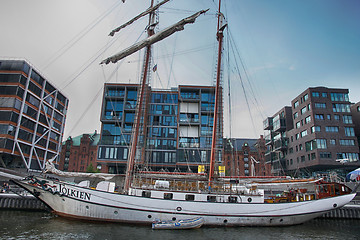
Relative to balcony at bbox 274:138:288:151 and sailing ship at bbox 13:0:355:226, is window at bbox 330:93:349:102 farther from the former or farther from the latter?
sailing ship at bbox 13:0:355:226

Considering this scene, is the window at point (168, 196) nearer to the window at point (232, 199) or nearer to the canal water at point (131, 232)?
the canal water at point (131, 232)

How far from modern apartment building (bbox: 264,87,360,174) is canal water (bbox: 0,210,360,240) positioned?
33979mm

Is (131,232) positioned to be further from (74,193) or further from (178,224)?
(74,193)

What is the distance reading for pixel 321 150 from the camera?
174 feet

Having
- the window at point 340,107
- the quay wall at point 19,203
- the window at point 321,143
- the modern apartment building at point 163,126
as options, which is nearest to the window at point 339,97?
the window at point 340,107

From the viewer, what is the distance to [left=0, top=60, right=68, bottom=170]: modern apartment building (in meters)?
47.4

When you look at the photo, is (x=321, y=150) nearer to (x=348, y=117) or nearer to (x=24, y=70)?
(x=348, y=117)

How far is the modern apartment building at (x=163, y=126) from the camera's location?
54906mm

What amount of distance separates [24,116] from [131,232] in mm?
43681

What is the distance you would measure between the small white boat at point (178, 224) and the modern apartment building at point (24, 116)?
3690cm

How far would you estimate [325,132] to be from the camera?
54094mm

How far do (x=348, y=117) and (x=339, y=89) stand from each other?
6.86 m

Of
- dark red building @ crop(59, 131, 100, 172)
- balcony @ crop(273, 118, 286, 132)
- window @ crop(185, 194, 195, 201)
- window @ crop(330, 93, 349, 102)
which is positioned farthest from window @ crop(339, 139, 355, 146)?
dark red building @ crop(59, 131, 100, 172)

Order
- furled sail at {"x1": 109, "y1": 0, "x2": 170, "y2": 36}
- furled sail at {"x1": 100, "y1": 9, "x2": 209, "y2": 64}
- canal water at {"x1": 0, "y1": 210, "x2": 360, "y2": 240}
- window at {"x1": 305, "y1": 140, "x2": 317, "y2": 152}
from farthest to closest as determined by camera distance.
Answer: window at {"x1": 305, "y1": 140, "x2": 317, "y2": 152} < furled sail at {"x1": 109, "y1": 0, "x2": 170, "y2": 36} < furled sail at {"x1": 100, "y1": 9, "x2": 209, "y2": 64} < canal water at {"x1": 0, "y1": 210, "x2": 360, "y2": 240}
